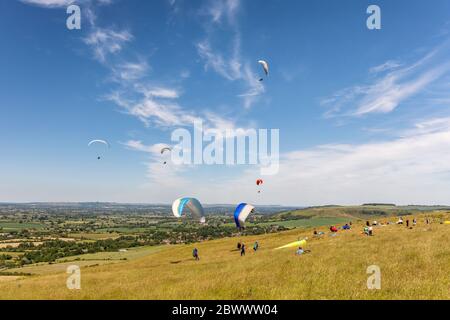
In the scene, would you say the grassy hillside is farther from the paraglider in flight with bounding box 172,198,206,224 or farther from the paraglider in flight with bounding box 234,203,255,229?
the paraglider in flight with bounding box 172,198,206,224

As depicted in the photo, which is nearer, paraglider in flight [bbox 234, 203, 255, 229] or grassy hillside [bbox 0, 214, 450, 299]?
grassy hillside [bbox 0, 214, 450, 299]

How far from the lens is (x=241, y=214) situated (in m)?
36.9

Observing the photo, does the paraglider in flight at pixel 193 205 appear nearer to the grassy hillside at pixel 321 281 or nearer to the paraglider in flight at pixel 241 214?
the paraglider in flight at pixel 241 214

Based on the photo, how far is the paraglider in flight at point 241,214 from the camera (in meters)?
36.2

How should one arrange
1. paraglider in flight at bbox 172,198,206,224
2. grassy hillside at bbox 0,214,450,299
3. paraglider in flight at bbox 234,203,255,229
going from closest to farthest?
grassy hillside at bbox 0,214,450,299
paraglider in flight at bbox 234,203,255,229
paraglider in flight at bbox 172,198,206,224

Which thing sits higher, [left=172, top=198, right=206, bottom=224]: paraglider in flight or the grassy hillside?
→ [left=172, top=198, right=206, bottom=224]: paraglider in flight

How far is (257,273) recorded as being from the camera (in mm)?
22688

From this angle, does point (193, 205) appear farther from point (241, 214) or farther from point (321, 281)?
point (321, 281)

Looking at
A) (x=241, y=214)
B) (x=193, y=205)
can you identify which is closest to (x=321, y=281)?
(x=241, y=214)

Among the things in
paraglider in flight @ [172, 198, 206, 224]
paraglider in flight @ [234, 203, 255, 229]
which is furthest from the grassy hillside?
paraglider in flight @ [172, 198, 206, 224]

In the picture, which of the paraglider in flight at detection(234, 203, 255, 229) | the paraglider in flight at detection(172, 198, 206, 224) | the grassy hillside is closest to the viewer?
the grassy hillside

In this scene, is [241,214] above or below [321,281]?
above

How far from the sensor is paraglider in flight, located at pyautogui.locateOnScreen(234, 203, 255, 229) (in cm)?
3619
